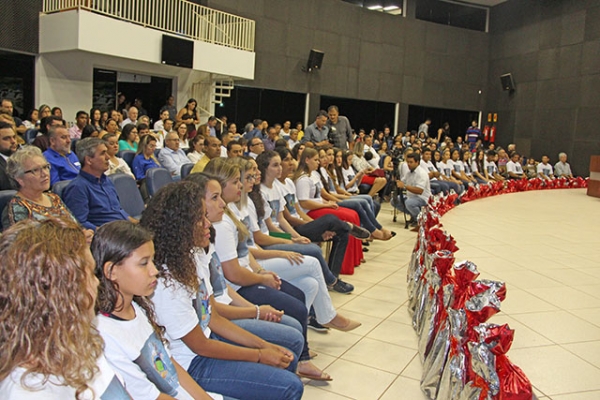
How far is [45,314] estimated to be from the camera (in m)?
1.04

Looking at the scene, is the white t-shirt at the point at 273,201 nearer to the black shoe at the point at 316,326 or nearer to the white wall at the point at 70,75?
the black shoe at the point at 316,326

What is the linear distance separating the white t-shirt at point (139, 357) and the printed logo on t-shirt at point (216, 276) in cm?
76

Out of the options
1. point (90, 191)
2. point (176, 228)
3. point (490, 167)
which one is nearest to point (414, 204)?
point (90, 191)

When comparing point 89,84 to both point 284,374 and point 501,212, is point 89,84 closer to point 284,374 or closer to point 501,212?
point 501,212

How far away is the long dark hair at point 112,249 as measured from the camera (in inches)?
58.8

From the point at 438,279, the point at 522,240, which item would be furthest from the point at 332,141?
the point at 438,279

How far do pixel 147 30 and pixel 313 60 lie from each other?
5543 millimetres

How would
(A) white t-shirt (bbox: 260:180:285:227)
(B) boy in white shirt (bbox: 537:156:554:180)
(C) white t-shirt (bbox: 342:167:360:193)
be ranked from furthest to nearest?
(B) boy in white shirt (bbox: 537:156:554:180), (C) white t-shirt (bbox: 342:167:360:193), (A) white t-shirt (bbox: 260:180:285:227)

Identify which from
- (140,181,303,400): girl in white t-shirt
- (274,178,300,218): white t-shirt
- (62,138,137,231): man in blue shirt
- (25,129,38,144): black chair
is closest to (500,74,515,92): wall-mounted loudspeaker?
(274,178,300,218): white t-shirt

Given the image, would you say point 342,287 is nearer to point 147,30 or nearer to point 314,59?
point 147,30

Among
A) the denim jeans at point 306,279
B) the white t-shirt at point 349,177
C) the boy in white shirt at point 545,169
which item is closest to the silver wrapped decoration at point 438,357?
the denim jeans at point 306,279

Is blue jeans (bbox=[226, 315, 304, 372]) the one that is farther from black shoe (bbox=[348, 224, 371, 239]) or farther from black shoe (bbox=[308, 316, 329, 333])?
black shoe (bbox=[348, 224, 371, 239])

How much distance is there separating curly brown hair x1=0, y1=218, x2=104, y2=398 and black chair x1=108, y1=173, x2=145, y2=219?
3088mm

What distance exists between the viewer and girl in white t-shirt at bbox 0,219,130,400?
1.01 meters
